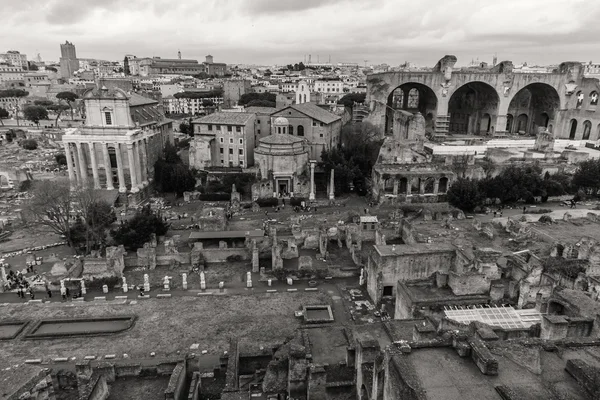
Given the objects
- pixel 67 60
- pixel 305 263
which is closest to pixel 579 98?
pixel 305 263

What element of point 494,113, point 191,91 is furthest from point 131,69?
point 494,113

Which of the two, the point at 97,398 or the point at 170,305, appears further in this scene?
the point at 170,305

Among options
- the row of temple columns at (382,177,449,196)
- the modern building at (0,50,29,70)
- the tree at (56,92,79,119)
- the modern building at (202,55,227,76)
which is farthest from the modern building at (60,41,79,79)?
the row of temple columns at (382,177,449,196)

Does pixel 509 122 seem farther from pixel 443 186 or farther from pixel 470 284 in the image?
pixel 470 284

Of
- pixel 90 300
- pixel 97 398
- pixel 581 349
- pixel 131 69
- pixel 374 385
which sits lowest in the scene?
pixel 90 300

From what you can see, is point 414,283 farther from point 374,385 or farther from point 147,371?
point 147,371

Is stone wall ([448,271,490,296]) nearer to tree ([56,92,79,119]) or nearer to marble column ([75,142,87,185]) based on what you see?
marble column ([75,142,87,185])
